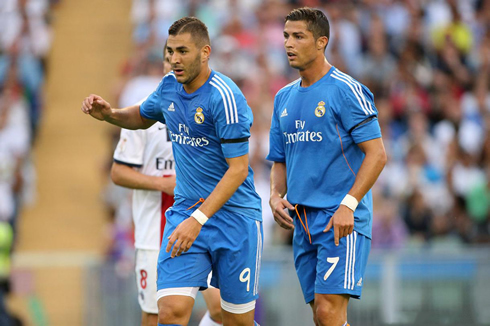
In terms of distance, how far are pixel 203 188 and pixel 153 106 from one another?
799mm

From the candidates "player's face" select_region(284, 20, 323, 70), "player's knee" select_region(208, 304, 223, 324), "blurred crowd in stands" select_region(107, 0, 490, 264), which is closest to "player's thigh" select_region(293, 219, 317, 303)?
"player's knee" select_region(208, 304, 223, 324)

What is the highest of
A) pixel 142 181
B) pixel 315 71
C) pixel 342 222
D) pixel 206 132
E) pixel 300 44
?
pixel 300 44

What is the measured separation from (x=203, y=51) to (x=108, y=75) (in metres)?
10.9

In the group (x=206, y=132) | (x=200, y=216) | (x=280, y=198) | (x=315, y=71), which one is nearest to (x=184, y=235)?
(x=200, y=216)

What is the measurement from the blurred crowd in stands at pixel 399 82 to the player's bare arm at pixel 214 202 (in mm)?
5926

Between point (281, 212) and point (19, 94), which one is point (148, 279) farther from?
point (19, 94)

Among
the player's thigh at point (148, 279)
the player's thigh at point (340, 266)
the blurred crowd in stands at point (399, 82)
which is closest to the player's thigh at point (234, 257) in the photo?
the player's thigh at point (340, 266)

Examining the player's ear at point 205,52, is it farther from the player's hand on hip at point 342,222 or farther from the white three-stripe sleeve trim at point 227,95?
the player's hand on hip at point 342,222

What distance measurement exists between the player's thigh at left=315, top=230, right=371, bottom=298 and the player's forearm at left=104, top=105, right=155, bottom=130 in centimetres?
174

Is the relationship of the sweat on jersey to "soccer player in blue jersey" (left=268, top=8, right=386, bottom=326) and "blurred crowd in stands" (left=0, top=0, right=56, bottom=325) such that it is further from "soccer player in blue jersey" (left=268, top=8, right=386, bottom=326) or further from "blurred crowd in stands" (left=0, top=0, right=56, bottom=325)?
"blurred crowd in stands" (left=0, top=0, right=56, bottom=325)

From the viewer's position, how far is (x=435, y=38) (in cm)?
1586

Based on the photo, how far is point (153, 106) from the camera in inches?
267

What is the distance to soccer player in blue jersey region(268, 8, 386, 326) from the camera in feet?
21.0

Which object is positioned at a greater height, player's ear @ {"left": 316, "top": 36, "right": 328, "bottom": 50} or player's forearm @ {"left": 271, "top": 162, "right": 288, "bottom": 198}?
player's ear @ {"left": 316, "top": 36, "right": 328, "bottom": 50}
